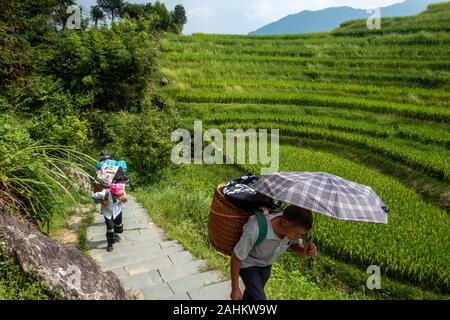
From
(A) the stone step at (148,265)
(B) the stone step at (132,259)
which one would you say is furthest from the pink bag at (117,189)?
(A) the stone step at (148,265)

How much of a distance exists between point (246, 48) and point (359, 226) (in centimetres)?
2212

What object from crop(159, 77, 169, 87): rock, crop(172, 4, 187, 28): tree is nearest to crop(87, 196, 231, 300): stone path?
crop(159, 77, 169, 87): rock

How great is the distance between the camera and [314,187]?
117 inches

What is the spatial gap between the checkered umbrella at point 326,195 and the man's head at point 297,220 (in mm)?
158

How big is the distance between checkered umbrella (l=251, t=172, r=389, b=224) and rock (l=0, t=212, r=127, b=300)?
5.88 feet

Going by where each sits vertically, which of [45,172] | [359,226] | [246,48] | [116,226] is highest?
[246,48]

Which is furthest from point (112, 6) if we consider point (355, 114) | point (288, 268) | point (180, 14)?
point (288, 268)

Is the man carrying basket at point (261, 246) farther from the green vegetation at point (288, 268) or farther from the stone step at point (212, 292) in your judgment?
the green vegetation at point (288, 268)

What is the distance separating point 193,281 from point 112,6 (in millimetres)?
57518

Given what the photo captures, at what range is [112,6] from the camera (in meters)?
54.6

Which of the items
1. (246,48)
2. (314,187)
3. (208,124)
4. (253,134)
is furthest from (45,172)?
(246,48)

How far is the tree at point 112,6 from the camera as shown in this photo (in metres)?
54.2

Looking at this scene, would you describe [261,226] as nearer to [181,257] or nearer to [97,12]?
[181,257]
